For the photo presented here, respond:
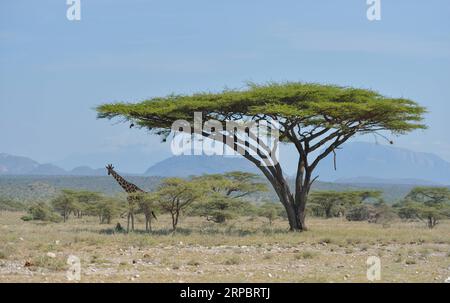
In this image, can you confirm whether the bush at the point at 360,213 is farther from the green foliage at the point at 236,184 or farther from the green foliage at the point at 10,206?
the green foliage at the point at 10,206

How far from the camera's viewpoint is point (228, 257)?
14438mm

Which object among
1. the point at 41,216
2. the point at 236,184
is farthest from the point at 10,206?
the point at 236,184

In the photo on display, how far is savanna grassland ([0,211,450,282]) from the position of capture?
38.6ft

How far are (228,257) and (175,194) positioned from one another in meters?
8.69

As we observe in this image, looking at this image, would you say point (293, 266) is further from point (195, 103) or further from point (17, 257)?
point (195, 103)

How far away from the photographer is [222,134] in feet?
78.4

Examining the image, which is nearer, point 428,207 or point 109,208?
point 109,208

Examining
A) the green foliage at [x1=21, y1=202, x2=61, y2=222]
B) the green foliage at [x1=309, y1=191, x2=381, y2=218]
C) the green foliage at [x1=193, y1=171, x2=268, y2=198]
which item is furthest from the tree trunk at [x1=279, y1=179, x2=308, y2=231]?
the green foliage at [x1=309, y1=191, x2=381, y2=218]

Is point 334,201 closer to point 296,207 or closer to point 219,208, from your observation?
point 219,208

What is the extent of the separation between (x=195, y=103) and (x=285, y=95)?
2993 mm

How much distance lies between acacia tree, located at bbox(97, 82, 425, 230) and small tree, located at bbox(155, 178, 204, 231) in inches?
79.7

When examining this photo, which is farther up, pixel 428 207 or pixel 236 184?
pixel 236 184
